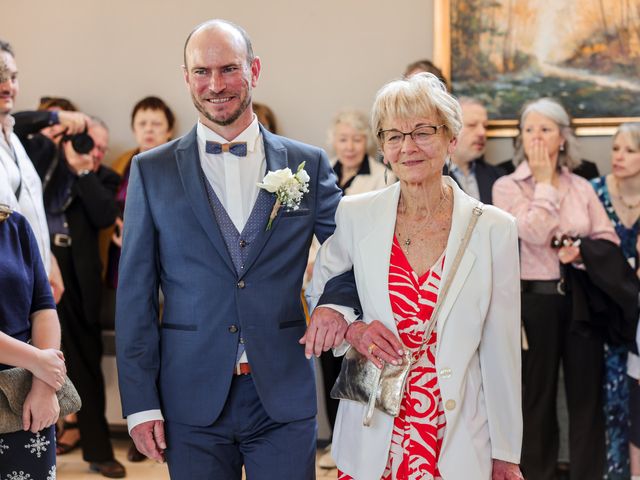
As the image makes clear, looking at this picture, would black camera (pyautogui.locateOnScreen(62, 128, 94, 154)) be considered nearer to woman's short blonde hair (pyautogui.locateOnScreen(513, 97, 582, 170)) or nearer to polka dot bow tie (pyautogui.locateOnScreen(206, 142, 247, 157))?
woman's short blonde hair (pyautogui.locateOnScreen(513, 97, 582, 170))

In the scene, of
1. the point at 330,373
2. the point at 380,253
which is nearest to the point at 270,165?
the point at 380,253

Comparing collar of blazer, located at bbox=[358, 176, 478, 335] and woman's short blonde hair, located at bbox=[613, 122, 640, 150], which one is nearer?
collar of blazer, located at bbox=[358, 176, 478, 335]

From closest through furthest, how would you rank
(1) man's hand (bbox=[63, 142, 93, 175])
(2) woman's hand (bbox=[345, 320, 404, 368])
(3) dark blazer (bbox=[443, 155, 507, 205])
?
(2) woman's hand (bbox=[345, 320, 404, 368])
(3) dark blazer (bbox=[443, 155, 507, 205])
(1) man's hand (bbox=[63, 142, 93, 175])

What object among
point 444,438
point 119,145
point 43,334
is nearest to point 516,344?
point 444,438

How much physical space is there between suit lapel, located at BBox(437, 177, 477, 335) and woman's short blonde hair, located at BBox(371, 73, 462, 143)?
0.19 metres

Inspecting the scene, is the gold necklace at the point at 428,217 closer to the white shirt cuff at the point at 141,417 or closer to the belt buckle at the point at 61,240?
the white shirt cuff at the point at 141,417

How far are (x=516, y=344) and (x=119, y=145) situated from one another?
4.07 metres

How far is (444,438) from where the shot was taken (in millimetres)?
2270

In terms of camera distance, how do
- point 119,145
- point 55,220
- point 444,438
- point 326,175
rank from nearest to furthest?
point 444,438, point 326,175, point 55,220, point 119,145

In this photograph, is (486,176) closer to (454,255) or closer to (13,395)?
(454,255)

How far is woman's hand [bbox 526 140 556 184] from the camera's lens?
452 centimetres

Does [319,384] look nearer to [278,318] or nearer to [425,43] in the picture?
[425,43]

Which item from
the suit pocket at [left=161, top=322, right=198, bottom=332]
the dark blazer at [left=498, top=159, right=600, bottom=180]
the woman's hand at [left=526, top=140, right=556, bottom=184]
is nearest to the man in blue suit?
the suit pocket at [left=161, top=322, right=198, bottom=332]

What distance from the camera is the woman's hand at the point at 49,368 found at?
2.46 m
